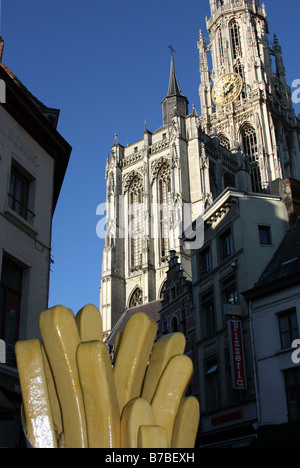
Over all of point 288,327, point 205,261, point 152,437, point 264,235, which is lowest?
point 152,437

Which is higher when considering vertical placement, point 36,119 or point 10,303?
point 36,119

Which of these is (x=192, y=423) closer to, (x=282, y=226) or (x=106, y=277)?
(x=282, y=226)

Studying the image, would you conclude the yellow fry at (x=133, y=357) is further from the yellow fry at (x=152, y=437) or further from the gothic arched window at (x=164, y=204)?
the gothic arched window at (x=164, y=204)

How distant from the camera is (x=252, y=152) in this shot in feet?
237

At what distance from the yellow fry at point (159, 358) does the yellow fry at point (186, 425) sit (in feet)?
1.49

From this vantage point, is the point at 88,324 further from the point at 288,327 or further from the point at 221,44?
the point at 221,44

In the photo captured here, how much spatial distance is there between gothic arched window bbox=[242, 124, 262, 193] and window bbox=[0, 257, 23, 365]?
192ft

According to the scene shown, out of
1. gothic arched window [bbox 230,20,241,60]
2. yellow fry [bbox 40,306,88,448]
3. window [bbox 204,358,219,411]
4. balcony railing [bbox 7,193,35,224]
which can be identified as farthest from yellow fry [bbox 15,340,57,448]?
gothic arched window [bbox 230,20,241,60]

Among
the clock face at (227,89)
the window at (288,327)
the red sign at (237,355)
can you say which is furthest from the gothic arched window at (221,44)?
the window at (288,327)

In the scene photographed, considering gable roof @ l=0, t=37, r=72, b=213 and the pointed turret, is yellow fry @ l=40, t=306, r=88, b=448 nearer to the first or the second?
gable roof @ l=0, t=37, r=72, b=213

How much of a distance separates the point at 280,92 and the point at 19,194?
7199cm

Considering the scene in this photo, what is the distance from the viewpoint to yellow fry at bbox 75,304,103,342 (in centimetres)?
718

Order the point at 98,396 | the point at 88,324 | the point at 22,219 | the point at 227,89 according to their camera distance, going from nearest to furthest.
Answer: the point at 98,396 → the point at 88,324 → the point at 22,219 → the point at 227,89

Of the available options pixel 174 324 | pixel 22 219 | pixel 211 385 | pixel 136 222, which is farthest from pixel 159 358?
pixel 136 222
